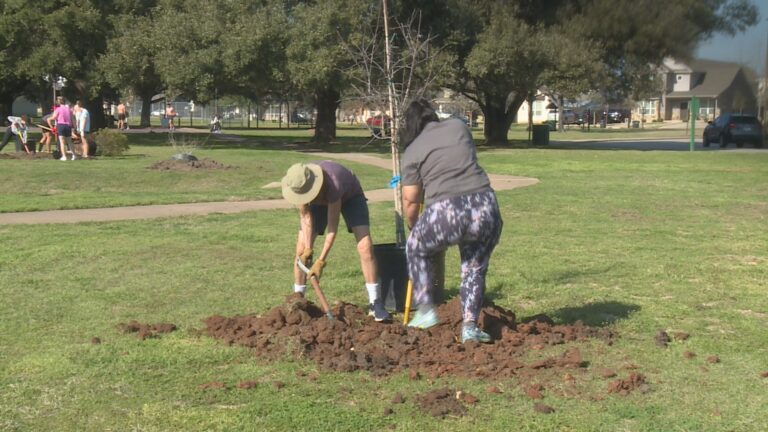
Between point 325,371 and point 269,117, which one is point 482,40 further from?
point 269,117

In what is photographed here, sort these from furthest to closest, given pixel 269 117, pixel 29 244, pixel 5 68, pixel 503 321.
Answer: pixel 269 117
pixel 5 68
pixel 29 244
pixel 503 321

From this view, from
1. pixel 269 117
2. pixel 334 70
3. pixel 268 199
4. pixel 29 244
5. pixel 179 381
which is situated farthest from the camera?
pixel 269 117

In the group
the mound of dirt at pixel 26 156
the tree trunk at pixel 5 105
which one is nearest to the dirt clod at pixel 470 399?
the mound of dirt at pixel 26 156

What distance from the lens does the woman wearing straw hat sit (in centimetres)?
534

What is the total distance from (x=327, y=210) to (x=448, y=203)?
1.34 metres

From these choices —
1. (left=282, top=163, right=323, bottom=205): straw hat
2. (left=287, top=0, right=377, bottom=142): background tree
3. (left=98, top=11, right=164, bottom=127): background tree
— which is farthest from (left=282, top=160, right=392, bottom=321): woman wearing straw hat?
(left=98, top=11, right=164, bottom=127): background tree

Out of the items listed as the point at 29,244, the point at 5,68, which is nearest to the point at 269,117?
the point at 5,68

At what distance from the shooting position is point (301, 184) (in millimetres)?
5273

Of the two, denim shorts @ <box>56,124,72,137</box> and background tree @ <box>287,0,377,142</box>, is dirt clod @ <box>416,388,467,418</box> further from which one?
background tree @ <box>287,0,377,142</box>

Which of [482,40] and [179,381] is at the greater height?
[482,40]

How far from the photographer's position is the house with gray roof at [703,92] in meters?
53.8

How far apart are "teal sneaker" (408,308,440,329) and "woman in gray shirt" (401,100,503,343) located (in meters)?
0.24

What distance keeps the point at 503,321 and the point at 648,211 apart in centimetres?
780

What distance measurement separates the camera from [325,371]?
468 centimetres
